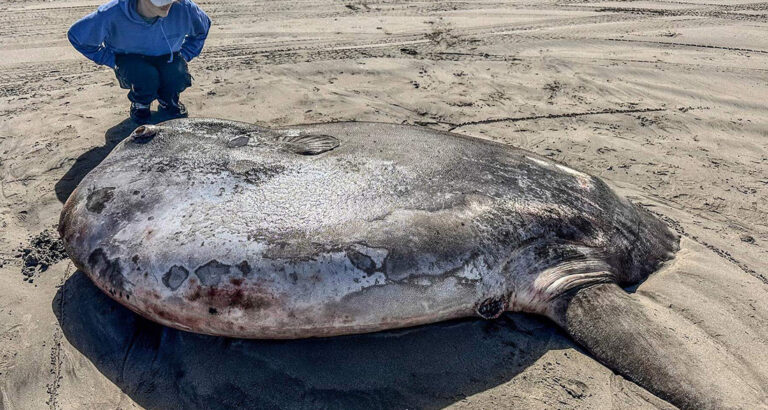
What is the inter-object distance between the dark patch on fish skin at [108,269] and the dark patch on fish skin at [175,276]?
0.26 metres

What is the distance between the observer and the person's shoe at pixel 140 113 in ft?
16.6

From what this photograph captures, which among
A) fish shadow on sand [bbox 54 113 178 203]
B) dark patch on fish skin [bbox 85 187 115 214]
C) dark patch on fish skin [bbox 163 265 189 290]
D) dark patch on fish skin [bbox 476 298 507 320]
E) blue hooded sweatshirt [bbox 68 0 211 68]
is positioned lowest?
dark patch on fish skin [bbox 476 298 507 320]

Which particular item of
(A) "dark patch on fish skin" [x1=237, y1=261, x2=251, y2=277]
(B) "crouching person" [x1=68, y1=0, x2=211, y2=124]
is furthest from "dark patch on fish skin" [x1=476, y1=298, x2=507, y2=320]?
(B) "crouching person" [x1=68, y1=0, x2=211, y2=124]

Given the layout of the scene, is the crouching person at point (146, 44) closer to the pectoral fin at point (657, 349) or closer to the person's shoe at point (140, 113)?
the person's shoe at point (140, 113)

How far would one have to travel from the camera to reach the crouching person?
452 centimetres

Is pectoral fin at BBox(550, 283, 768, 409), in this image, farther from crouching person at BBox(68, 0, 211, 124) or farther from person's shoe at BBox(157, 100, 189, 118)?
person's shoe at BBox(157, 100, 189, 118)

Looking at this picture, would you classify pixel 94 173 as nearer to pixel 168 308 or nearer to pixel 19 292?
pixel 19 292

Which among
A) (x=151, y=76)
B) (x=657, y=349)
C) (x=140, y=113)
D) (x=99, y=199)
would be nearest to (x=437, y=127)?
(x=151, y=76)

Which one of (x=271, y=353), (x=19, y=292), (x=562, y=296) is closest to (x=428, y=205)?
(x=562, y=296)

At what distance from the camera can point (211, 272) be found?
2.50m

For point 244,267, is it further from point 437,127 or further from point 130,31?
point 130,31

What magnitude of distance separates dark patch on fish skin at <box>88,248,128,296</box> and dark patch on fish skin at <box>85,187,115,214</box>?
0.85 ft

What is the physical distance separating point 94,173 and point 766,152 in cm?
557

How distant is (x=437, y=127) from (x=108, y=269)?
3.40 meters
